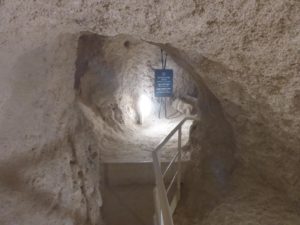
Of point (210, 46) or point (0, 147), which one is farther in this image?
point (0, 147)

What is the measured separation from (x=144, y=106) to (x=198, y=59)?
3.63 m

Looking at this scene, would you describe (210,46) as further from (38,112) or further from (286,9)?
(38,112)

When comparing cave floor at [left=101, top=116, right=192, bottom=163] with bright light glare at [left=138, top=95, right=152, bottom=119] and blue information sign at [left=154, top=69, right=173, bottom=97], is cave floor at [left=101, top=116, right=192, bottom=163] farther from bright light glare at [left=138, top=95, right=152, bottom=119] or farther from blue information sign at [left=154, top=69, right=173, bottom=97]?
blue information sign at [left=154, top=69, right=173, bottom=97]

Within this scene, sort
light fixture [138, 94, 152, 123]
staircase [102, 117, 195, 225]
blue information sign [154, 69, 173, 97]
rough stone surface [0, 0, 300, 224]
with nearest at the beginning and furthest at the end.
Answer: rough stone surface [0, 0, 300, 224]
staircase [102, 117, 195, 225]
blue information sign [154, 69, 173, 97]
light fixture [138, 94, 152, 123]

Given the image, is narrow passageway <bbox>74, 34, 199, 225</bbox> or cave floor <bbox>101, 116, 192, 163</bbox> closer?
narrow passageway <bbox>74, 34, 199, 225</bbox>

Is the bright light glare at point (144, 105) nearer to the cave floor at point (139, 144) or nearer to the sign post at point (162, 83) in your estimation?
the cave floor at point (139, 144)

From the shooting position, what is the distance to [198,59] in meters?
2.07

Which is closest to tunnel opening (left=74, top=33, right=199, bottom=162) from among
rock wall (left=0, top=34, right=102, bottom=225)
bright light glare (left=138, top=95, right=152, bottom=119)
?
bright light glare (left=138, top=95, right=152, bottom=119)

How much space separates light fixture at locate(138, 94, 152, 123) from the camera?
18.0 feet

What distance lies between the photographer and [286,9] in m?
1.27

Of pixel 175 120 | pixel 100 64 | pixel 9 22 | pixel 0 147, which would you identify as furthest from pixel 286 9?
pixel 175 120

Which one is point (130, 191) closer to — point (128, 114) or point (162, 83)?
point (128, 114)

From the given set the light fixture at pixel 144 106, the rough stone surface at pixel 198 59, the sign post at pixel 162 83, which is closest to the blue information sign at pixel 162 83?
the sign post at pixel 162 83

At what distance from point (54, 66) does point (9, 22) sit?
0.58m
